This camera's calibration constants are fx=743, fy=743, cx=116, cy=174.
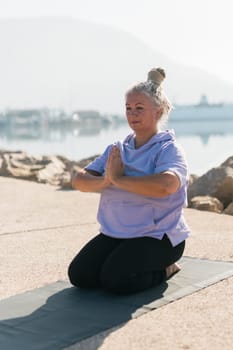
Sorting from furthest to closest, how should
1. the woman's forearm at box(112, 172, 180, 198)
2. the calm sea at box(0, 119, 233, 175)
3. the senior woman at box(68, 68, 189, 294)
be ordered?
the calm sea at box(0, 119, 233, 175)
the senior woman at box(68, 68, 189, 294)
the woman's forearm at box(112, 172, 180, 198)

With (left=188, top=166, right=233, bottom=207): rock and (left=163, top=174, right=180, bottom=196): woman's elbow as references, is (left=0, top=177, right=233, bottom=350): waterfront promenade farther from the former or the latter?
(left=188, top=166, right=233, bottom=207): rock

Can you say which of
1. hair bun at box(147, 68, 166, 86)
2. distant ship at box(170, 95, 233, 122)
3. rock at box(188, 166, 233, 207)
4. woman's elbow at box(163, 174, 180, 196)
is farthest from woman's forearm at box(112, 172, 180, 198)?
distant ship at box(170, 95, 233, 122)

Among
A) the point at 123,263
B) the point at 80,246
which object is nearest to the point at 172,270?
the point at 123,263

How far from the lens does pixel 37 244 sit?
4.88 m

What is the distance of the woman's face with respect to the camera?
337 cm

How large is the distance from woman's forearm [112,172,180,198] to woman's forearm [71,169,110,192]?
0.19 m

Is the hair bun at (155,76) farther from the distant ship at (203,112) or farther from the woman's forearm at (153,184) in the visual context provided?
the distant ship at (203,112)

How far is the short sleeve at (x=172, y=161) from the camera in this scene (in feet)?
10.8

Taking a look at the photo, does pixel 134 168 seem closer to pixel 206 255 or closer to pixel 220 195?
pixel 206 255

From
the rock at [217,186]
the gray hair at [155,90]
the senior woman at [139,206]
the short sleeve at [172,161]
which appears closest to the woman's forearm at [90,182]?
the senior woman at [139,206]

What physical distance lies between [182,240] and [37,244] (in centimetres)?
159

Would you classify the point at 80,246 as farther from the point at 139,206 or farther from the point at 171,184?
the point at 171,184

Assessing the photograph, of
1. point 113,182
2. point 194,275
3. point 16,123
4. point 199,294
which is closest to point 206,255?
point 194,275

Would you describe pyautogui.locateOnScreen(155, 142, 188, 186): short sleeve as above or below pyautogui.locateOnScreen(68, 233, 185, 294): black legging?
above
